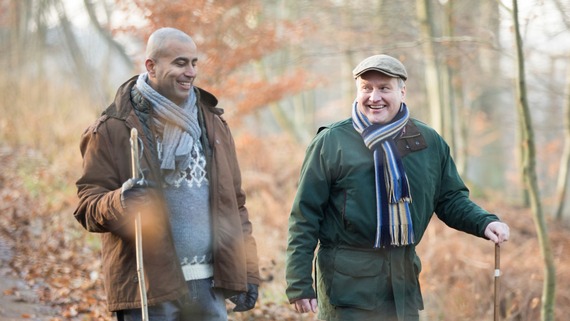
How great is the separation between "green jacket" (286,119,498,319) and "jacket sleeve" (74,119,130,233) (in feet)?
3.12

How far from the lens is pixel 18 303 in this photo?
6625 mm

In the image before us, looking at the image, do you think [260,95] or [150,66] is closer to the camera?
[150,66]

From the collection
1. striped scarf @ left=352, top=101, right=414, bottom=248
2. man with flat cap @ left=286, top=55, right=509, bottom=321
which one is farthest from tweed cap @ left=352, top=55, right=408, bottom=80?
striped scarf @ left=352, top=101, right=414, bottom=248

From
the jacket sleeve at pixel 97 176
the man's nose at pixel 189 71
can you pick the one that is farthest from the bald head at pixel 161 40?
the jacket sleeve at pixel 97 176

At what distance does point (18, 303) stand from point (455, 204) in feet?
14.4

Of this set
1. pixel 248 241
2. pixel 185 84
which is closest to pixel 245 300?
pixel 248 241

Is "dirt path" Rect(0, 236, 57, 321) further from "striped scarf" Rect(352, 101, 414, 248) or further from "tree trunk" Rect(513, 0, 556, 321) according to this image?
"tree trunk" Rect(513, 0, 556, 321)

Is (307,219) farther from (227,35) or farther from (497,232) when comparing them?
(227,35)

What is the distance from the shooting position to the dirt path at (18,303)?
6.26 meters

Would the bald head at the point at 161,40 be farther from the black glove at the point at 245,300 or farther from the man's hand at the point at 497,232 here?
the man's hand at the point at 497,232

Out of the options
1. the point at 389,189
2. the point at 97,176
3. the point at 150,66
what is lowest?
the point at 389,189

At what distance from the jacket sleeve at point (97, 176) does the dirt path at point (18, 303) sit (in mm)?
2940

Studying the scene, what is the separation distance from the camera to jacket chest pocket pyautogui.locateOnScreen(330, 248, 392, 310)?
3.74 meters

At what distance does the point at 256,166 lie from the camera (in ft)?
47.6
